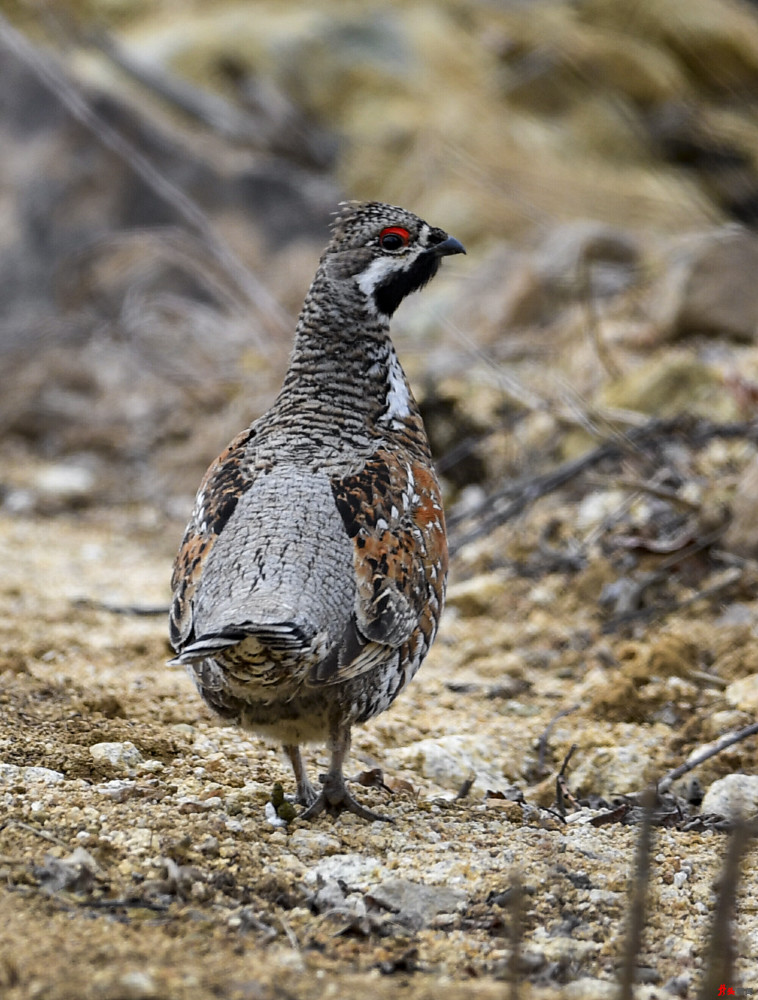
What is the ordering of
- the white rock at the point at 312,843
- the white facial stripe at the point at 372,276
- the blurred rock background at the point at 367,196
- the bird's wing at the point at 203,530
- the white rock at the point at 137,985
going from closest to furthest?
the white rock at the point at 137,985
the white rock at the point at 312,843
the bird's wing at the point at 203,530
the white facial stripe at the point at 372,276
the blurred rock background at the point at 367,196

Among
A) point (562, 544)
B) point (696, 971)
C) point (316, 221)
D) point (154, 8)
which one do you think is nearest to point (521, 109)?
point (316, 221)

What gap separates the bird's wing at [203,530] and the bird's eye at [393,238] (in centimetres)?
118

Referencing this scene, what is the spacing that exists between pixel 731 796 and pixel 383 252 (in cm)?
264

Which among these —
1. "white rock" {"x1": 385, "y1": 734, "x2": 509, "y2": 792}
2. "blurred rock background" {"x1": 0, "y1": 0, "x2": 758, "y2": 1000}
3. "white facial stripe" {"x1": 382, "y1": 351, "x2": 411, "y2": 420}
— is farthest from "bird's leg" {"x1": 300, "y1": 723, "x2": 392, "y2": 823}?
"white facial stripe" {"x1": 382, "y1": 351, "x2": 411, "y2": 420}

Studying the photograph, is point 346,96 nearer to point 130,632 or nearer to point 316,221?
point 316,221

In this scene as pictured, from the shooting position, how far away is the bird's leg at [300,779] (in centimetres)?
432

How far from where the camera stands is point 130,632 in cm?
651

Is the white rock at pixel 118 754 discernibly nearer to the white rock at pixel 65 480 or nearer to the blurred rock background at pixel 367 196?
the blurred rock background at pixel 367 196

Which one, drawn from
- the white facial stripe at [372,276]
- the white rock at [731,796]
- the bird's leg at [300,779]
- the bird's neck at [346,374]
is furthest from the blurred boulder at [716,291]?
the bird's leg at [300,779]

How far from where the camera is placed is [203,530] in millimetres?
4316

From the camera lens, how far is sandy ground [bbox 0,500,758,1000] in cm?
291

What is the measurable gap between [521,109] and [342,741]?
44.3 ft

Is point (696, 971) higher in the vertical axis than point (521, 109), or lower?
lower

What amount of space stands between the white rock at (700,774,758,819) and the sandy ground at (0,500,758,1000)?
0.18 m
